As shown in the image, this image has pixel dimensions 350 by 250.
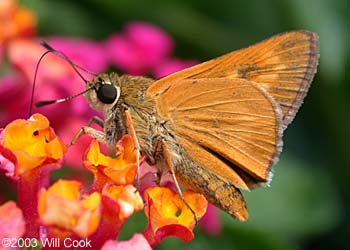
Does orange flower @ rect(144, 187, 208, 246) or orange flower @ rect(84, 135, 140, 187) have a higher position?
orange flower @ rect(84, 135, 140, 187)

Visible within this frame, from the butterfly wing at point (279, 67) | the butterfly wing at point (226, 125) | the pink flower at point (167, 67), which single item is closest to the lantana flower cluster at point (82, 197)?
the butterfly wing at point (226, 125)

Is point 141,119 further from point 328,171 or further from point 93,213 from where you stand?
point 328,171

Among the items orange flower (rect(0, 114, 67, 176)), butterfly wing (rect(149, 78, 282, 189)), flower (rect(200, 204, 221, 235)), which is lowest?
flower (rect(200, 204, 221, 235))

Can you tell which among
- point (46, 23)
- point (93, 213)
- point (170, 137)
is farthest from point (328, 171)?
point (93, 213)

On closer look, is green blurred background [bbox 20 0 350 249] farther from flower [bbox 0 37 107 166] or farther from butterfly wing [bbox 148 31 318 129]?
butterfly wing [bbox 148 31 318 129]

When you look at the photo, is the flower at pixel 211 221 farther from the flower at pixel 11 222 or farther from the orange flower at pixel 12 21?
the flower at pixel 11 222

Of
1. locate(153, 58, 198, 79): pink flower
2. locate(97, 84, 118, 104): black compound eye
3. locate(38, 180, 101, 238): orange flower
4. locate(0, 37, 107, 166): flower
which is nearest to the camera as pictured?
locate(38, 180, 101, 238): orange flower

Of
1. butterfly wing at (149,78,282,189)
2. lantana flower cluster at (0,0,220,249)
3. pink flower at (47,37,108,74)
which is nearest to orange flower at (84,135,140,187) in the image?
lantana flower cluster at (0,0,220,249)
